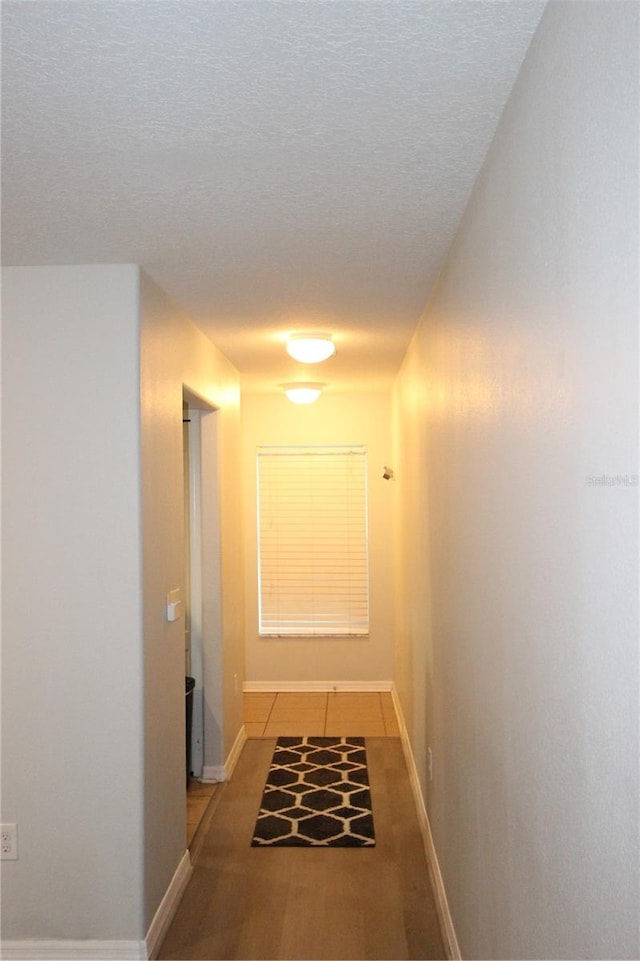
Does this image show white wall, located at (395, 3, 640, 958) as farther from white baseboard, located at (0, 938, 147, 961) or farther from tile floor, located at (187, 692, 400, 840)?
tile floor, located at (187, 692, 400, 840)

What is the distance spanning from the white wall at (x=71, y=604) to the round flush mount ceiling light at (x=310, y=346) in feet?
4.91

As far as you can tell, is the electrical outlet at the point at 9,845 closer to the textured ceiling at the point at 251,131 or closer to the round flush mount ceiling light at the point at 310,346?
the textured ceiling at the point at 251,131

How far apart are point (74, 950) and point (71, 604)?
4.20 feet

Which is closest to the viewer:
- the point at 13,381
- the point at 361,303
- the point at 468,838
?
the point at 468,838

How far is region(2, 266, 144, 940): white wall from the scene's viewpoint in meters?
3.21

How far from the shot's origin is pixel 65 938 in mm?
3174

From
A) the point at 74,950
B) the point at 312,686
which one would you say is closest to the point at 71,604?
the point at 74,950

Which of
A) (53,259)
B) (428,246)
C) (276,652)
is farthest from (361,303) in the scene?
(276,652)

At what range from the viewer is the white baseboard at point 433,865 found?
3133 millimetres

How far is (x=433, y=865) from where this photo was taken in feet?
12.6

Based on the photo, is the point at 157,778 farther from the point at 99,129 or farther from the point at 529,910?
the point at 99,129

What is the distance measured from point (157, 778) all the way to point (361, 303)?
229 cm

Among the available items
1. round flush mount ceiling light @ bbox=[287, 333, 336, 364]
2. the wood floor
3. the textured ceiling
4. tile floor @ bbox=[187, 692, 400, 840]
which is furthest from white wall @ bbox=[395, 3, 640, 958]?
tile floor @ bbox=[187, 692, 400, 840]

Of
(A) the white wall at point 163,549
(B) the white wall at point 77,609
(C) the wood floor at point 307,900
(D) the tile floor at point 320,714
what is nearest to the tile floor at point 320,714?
(D) the tile floor at point 320,714
